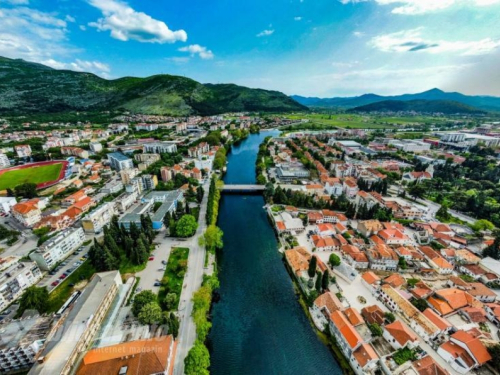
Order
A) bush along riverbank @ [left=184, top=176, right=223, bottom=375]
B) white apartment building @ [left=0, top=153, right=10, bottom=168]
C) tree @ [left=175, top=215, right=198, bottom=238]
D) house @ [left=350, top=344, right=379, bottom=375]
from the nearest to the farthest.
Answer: bush along riverbank @ [left=184, top=176, right=223, bottom=375] < house @ [left=350, top=344, right=379, bottom=375] < tree @ [left=175, top=215, right=198, bottom=238] < white apartment building @ [left=0, top=153, right=10, bottom=168]

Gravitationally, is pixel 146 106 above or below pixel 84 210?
above

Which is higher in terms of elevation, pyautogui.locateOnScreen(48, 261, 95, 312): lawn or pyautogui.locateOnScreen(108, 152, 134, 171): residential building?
pyautogui.locateOnScreen(108, 152, 134, 171): residential building

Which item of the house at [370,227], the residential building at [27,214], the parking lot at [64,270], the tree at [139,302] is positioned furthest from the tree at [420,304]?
the residential building at [27,214]

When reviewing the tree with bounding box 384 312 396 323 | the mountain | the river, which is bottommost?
the river

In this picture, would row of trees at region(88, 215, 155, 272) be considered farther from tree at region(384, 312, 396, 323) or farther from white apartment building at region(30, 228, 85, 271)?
tree at region(384, 312, 396, 323)

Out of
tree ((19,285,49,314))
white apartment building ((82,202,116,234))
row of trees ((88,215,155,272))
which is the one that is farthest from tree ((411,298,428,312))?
white apartment building ((82,202,116,234))

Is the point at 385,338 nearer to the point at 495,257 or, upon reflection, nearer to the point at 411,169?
the point at 495,257

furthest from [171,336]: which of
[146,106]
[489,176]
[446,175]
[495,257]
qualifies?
[146,106]
